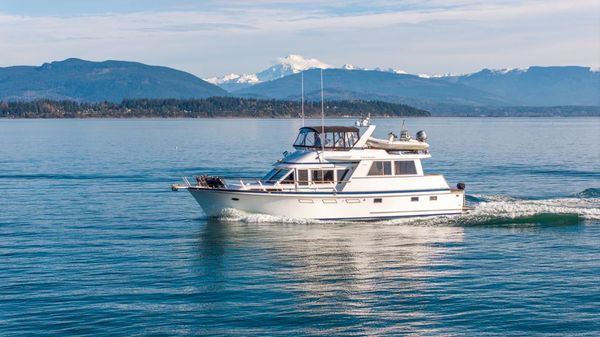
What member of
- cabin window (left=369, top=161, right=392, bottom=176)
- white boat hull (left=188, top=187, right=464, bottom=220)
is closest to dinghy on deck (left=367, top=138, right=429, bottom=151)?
cabin window (left=369, top=161, right=392, bottom=176)

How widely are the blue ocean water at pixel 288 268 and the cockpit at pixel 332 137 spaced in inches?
162

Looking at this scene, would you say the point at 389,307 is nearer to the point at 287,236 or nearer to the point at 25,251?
the point at 287,236

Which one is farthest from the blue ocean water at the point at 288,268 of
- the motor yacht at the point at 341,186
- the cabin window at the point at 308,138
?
the cabin window at the point at 308,138

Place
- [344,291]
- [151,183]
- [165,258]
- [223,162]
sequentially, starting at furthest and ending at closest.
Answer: [223,162], [151,183], [165,258], [344,291]

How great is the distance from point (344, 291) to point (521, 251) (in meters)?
9.95

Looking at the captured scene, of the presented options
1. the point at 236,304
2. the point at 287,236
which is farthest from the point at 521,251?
the point at 236,304

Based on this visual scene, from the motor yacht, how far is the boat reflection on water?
34.8 inches

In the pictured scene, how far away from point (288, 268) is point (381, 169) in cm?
1189

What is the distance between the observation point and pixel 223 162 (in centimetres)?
7762

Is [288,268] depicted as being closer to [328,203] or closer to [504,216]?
[328,203]

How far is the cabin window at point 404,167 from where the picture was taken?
41406 millimetres

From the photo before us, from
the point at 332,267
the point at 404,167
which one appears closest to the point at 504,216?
the point at 404,167

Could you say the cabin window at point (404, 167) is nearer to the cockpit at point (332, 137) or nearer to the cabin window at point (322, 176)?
the cockpit at point (332, 137)

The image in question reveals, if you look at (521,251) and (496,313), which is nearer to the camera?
(496,313)
